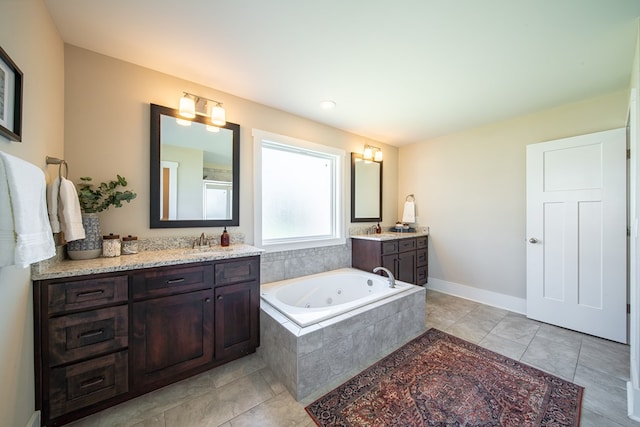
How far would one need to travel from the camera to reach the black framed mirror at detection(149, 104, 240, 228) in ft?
6.70

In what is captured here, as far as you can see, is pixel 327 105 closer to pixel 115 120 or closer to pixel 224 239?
pixel 224 239

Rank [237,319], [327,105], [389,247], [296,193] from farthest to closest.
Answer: [389,247], [296,193], [327,105], [237,319]

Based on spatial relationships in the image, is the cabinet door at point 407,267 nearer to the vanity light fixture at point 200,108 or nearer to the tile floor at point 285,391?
the tile floor at point 285,391

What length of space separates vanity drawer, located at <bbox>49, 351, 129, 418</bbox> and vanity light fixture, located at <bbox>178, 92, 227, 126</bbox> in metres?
1.87

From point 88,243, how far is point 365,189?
10.5ft

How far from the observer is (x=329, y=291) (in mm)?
2873

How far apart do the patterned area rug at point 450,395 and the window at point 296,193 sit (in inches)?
61.8

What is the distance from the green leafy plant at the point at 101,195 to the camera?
1709mm

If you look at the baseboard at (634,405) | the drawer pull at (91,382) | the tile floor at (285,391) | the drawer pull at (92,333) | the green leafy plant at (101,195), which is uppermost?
the green leafy plant at (101,195)

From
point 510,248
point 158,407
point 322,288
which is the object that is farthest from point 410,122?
point 158,407

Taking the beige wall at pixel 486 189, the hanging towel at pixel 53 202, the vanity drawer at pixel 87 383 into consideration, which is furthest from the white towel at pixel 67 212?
the beige wall at pixel 486 189

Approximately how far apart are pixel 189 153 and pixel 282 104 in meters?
1.12

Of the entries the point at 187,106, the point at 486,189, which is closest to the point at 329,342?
the point at 187,106

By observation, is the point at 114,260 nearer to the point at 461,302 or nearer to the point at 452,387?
the point at 452,387
